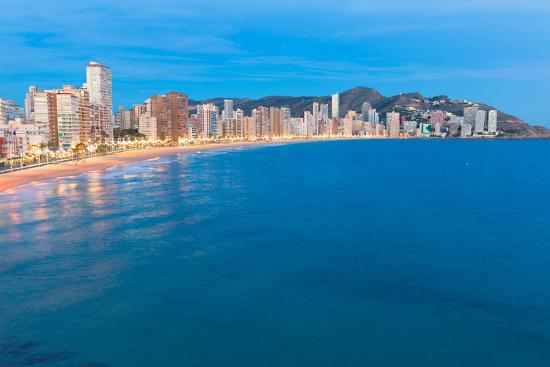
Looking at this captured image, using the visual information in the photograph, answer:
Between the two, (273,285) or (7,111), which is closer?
(273,285)

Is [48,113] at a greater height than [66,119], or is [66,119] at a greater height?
[48,113]

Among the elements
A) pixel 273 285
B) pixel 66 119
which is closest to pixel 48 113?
pixel 66 119

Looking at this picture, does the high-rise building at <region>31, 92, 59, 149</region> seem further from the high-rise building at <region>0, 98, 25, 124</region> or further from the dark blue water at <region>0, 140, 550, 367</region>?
the dark blue water at <region>0, 140, 550, 367</region>

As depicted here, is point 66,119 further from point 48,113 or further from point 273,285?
point 273,285

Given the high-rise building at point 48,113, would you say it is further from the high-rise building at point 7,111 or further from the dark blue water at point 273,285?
the dark blue water at point 273,285

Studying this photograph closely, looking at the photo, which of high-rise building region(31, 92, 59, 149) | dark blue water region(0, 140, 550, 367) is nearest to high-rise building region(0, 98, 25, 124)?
high-rise building region(31, 92, 59, 149)

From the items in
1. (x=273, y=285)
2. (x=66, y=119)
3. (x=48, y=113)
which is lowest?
(x=273, y=285)

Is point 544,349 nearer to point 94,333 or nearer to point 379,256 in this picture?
point 379,256

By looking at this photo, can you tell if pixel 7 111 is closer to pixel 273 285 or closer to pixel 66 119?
pixel 66 119
